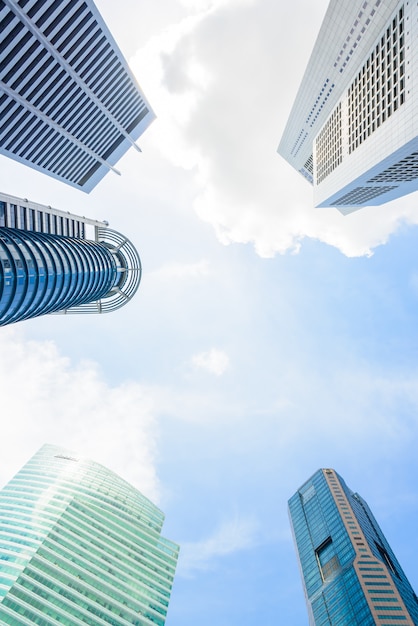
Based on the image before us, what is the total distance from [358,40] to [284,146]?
8217 centimetres

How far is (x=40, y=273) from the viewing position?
57.7m

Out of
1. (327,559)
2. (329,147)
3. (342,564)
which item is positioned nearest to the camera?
(329,147)

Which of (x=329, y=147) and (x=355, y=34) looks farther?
(x=329, y=147)

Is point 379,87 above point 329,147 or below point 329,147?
below

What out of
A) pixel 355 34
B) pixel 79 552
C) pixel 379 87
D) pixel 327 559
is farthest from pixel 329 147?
pixel 327 559

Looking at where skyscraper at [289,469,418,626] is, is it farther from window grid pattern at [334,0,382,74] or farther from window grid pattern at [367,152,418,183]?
window grid pattern at [334,0,382,74]

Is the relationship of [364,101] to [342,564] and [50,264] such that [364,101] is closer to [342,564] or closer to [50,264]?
[50,264]

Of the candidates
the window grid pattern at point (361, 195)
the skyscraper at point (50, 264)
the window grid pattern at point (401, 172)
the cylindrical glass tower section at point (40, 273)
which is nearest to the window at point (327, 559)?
the skyscraper at point (50, 264)

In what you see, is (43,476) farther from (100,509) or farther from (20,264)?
(20,264)

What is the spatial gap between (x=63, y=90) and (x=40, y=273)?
48895 mm

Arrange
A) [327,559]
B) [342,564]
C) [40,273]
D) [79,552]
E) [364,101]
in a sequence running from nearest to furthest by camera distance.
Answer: [40,273]
[364,101]
[79,552]
[342,564]
[327,559]

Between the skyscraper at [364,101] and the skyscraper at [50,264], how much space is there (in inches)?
2346

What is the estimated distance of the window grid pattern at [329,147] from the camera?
3511 inches

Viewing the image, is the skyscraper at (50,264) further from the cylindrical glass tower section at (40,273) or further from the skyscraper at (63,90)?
the skyscraper at (63,90)
